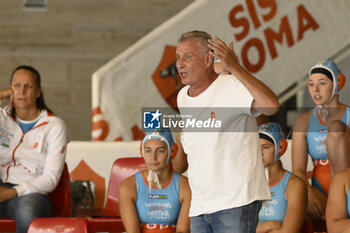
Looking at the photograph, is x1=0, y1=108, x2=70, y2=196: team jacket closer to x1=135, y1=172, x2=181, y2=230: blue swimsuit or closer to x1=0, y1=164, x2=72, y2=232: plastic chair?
x1=0, y1=164, x2=72, y2=232: plastic chair

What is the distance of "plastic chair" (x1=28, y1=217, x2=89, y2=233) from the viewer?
9.12 feet

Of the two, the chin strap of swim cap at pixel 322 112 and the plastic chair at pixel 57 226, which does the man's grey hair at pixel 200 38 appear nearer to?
the plastic chair at pixel 57 226

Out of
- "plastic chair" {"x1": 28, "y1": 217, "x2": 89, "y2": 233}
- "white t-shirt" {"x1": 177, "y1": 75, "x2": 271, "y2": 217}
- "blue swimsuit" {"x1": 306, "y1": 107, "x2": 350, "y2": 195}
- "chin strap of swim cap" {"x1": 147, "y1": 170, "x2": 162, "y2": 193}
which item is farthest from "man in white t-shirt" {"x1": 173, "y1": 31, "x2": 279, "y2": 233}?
"blue swimsuit" {"x1": 306, "y1": 107, "x2": 350, "y2": 195}

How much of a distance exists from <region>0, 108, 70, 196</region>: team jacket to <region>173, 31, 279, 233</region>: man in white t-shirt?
4.75ft

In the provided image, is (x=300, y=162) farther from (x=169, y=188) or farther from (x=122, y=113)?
(x=122, y=113)

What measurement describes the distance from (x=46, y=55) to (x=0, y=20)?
0.54 meters

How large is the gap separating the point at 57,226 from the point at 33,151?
22.4 inches

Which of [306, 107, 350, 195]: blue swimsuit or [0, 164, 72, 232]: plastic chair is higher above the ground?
[306, 107, 350, 195]: blue swimsuit

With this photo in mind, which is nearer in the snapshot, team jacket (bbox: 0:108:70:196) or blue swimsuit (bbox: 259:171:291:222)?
blue swimsuit (bbox: 259:171:291:222)

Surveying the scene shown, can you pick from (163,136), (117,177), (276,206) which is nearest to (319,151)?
(276,206)

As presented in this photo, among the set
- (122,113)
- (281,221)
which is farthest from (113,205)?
(122,113)

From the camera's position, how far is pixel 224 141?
1.83m

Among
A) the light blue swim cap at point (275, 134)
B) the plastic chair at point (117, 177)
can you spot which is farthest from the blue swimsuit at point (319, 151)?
the plastic chair at point (117, 177)

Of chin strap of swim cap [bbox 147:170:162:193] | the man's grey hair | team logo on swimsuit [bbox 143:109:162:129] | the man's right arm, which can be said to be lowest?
chin strap of swim cap [bbox 147:170:162:193]
